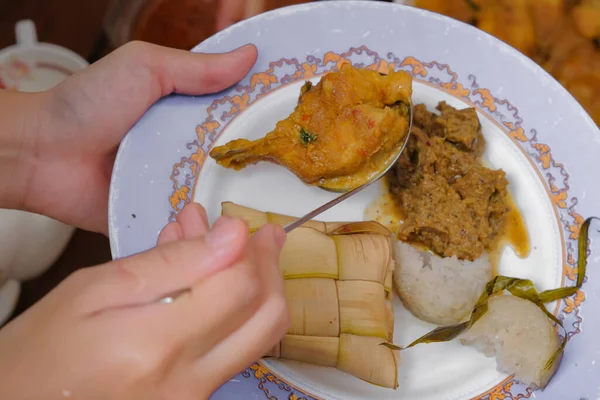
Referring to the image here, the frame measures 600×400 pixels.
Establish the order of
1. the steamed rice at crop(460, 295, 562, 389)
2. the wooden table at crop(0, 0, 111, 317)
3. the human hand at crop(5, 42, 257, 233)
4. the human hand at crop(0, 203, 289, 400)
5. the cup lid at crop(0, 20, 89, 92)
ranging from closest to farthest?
the human hand at crop(0, 203, 289, 400) < the steamed rice at crop(460, 295, 562, 389) < the human hand at crop(5, 42, 257, 233) < the cup lid at crop(0, 20, 89, 92) < the wooden table at crop(0, 0, 111, 317)

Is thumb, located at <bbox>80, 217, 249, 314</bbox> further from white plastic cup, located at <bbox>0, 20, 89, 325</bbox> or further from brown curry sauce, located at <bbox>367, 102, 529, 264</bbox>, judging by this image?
white plastic cup, located at <bbox>0, 20, 89, 325</bbox>

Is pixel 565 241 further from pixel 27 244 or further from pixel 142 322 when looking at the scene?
pixel 27 244

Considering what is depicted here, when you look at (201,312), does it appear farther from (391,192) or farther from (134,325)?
(391,192)

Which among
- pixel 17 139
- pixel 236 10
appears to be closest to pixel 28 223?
pixel 17 139

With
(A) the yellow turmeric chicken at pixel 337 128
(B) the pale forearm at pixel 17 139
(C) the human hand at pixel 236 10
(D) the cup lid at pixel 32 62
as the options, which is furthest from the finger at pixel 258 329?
(D) the cup lid at pixel 32 62

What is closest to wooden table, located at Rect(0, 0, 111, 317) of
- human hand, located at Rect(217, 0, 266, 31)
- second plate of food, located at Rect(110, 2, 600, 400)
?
human hand, located at Rect(217, 0, 266, 31)

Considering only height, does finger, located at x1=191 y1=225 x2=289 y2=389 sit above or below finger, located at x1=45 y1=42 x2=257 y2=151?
below
